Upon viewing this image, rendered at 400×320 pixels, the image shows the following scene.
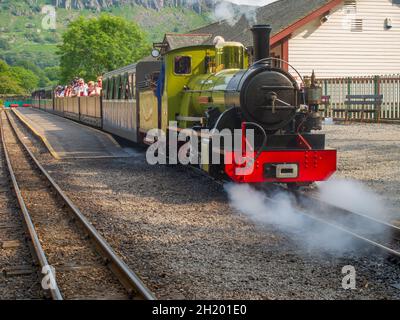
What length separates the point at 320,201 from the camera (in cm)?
848

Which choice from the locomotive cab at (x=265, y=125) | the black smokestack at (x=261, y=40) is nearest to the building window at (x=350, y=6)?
the locomotive cab at (x=265, y=125)

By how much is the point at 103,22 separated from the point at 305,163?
6576 centimetres

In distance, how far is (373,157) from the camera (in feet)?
45.1

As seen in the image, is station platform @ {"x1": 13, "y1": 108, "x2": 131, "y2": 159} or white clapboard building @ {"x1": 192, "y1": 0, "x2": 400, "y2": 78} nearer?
station platform @ {"x1": 13, "y1": 108, "x2": 131, "y2": 159}

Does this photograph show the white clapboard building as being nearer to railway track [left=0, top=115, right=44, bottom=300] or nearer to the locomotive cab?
the locomotive cab

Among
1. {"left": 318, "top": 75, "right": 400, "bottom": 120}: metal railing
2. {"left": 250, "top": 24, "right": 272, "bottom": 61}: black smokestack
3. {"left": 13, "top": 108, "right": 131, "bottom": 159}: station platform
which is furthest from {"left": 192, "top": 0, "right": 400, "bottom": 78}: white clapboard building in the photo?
{"left": 250, "top": 24, "right": 272, "bottom": 61}: black smokestack

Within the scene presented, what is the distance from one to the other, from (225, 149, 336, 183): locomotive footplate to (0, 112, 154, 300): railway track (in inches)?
91.6

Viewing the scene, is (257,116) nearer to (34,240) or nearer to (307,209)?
(307,209)

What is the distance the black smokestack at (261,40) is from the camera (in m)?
9.23

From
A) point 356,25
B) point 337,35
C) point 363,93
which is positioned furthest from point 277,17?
point 363,93

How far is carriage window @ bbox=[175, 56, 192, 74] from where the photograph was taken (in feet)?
39.2

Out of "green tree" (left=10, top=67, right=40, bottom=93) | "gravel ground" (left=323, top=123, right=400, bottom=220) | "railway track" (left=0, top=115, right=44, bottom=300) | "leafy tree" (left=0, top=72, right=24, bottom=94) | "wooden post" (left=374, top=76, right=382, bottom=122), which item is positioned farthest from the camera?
"green tree" (left=10, top=67, right=40, bottom=93)

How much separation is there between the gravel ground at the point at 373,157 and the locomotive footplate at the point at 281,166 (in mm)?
1107
